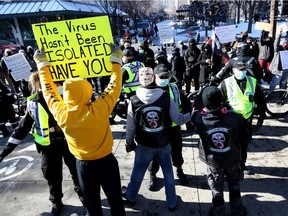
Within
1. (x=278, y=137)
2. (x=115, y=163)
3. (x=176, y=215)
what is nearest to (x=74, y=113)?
(x=115, y=163)

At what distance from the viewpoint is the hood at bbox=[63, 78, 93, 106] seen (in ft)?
7.93

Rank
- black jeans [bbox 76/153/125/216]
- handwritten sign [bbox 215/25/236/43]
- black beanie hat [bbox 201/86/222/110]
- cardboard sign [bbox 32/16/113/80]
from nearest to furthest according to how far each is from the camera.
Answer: black jeans [bbox 76/153/125/216], black beanie hat [bbox 201/86/222/110], cardboard sign [bbox 32/16/113/80], handwritten sign [bbox 215/25/236/43]

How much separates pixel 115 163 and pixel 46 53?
5.09 feet

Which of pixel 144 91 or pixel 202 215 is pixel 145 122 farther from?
pixel 202 215

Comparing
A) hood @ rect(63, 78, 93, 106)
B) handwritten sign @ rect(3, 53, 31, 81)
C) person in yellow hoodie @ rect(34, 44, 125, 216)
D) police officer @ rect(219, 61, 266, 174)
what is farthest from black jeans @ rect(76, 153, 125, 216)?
handwritten sign @ rect(3, 53, 31, 81)

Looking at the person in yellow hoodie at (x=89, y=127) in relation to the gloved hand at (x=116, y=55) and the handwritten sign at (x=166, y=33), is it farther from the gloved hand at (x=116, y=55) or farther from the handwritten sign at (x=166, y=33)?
the handwritten sign at (x=166, y=33)

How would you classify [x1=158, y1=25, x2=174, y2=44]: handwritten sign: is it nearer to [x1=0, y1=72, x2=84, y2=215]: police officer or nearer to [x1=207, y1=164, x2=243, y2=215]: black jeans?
[x1=0, y1=72, x2=84, y2=215]: police officer

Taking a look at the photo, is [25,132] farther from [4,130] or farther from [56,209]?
[4,130]

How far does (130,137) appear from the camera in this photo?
351 cm

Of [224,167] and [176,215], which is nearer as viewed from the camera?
[224,167]

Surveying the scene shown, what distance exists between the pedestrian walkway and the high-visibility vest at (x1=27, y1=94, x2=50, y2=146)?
1.22 meters

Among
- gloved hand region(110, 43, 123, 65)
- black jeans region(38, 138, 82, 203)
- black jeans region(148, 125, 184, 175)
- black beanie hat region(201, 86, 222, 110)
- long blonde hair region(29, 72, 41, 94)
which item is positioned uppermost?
gloved hand region(110, 43, 123, 65)

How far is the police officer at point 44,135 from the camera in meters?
3.25

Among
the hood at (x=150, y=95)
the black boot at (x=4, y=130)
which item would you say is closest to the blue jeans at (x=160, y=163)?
the hood at (x=150, y=95)
